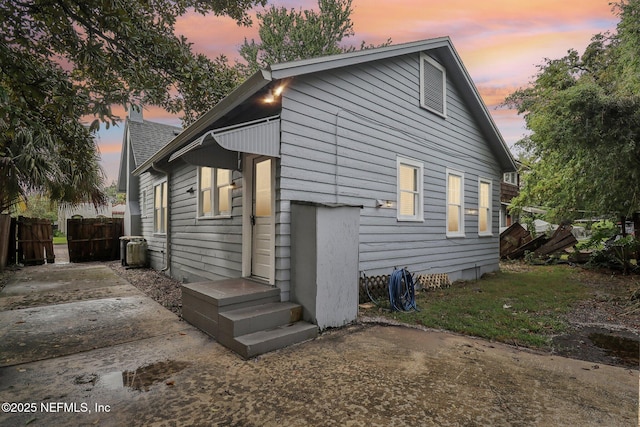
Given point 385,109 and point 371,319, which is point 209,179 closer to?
point 385,109

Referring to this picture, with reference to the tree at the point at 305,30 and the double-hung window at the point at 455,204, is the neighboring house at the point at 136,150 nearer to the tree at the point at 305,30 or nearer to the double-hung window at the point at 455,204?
the tree at the point at 305,30

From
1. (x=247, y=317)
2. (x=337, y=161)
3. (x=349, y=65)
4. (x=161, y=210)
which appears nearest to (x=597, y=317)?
(x=337, y=161)

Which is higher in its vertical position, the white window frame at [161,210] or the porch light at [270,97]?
the porch light at [270,97]

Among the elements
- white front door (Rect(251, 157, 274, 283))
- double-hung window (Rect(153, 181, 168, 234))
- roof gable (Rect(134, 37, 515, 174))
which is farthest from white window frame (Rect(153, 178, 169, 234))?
white front door (Rect(251, 157, 274, 283))

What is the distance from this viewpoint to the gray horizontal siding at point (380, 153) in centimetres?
505

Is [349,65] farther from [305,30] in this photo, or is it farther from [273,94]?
[305,30]

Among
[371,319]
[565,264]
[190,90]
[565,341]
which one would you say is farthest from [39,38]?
[565,264]

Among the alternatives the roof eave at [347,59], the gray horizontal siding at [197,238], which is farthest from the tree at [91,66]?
the gray horizontal siding at [197,238]

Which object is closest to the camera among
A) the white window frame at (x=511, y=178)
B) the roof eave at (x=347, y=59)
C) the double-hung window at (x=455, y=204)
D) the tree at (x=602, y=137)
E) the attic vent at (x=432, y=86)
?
the roof eave at (x=347, y=59)

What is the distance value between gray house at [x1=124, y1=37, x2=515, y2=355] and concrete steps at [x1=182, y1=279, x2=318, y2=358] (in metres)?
0.05

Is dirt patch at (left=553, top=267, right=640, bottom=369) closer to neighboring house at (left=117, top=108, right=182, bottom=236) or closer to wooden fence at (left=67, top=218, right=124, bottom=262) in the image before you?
neighboring house at (left=117, top=108, right=182, bottom=236)

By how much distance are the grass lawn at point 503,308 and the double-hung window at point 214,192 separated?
3691 mm

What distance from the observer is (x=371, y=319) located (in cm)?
504

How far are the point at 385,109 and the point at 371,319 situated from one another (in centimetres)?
418
